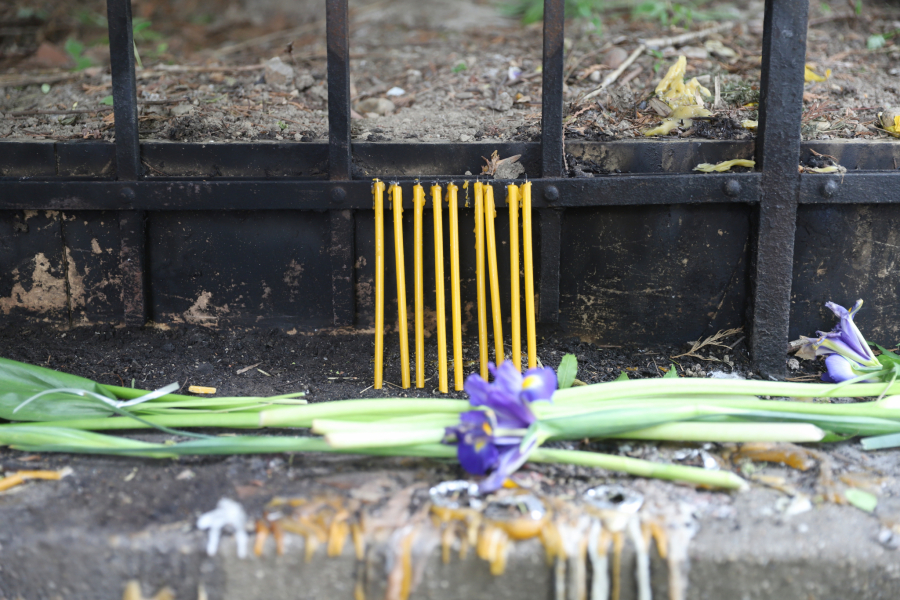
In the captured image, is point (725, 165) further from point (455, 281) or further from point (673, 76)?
point (455, 281)

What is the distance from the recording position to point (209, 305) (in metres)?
2.30

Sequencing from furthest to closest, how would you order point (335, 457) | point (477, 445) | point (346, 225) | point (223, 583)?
point (346, 225)
point (335, 457)
point (477, 445)
point (223, 583)

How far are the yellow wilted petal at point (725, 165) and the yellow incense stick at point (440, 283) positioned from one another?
0.88 m

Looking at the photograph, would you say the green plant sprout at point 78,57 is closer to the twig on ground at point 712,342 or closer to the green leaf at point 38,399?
the green leaf at point 38,399

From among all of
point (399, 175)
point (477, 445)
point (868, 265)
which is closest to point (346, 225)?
point (399, 175)

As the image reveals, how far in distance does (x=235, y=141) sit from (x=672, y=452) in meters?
1.70

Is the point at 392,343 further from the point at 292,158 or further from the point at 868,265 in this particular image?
the point at 868,265

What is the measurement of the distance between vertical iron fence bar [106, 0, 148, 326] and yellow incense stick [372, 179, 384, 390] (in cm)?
79

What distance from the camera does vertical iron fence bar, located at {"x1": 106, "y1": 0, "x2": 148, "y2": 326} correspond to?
2.08 m

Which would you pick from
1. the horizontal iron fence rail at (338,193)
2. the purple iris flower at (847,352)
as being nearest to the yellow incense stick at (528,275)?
the horizontal iron fence rail at (338,193)

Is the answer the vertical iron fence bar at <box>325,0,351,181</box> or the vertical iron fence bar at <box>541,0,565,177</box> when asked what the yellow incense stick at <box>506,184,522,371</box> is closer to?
the vertical iron fence bar at <box>541,0,565,177</box>

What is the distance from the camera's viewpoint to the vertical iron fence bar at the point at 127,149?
2.08 metres

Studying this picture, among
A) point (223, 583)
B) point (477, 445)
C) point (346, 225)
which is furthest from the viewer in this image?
point (346, 225)

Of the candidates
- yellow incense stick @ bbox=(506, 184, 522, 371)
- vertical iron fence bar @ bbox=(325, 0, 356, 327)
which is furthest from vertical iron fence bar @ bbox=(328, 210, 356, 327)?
yellow incense stick @ bbox=(506, 184, 522, 371)
